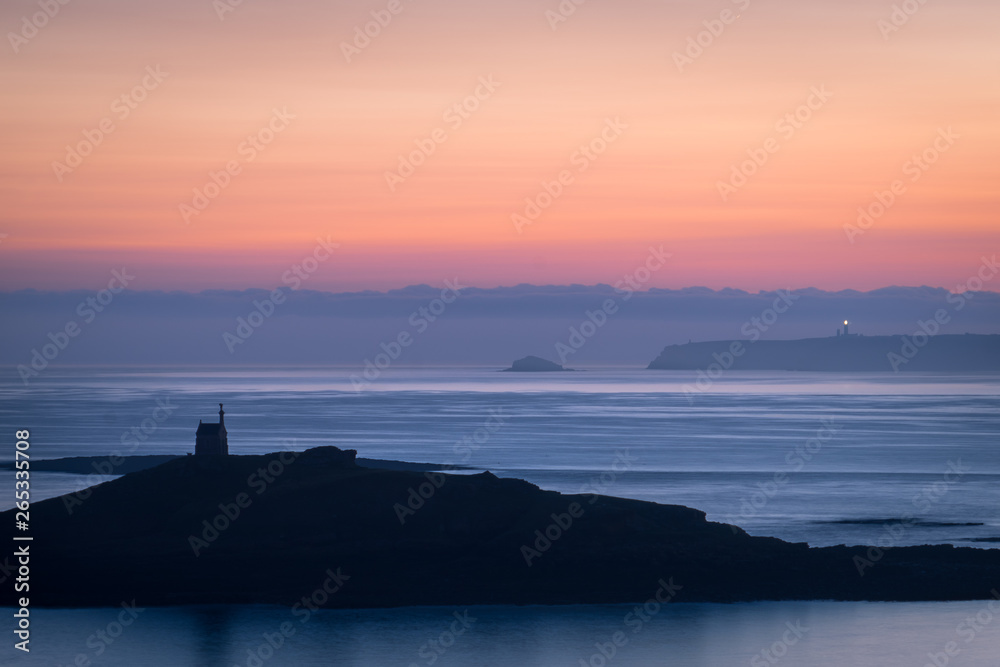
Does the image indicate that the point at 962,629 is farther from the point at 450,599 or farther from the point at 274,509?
the point at 274,509

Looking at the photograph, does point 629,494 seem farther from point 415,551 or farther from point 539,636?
point 539,636

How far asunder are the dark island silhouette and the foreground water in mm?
573

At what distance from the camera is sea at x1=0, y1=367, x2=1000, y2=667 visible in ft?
109

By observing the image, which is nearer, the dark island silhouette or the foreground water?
the foreground water

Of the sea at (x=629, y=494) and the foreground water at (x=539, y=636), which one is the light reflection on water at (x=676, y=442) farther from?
the foreground water at (x=539, y=636)

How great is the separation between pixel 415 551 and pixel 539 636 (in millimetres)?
5481

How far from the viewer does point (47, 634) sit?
33.4 m

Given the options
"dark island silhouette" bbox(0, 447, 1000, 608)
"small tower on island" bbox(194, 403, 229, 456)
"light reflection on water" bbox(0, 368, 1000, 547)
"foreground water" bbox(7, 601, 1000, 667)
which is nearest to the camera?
"foreground water" bbox(7, 601, 1000, 667)

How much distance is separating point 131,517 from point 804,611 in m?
22.6

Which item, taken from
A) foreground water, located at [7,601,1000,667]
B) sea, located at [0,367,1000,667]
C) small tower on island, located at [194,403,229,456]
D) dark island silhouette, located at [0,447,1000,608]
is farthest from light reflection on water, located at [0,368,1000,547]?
small tower on island, located at [194,403,229,456]

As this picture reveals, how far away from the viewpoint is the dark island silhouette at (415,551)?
36188 millimetres

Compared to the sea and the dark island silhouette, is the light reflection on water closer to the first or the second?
the sea

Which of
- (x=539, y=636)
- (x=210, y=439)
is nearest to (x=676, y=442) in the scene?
(x=210, y=439)

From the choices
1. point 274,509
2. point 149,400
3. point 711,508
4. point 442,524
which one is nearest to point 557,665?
point 442,524
